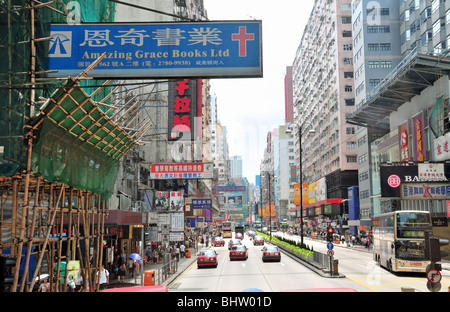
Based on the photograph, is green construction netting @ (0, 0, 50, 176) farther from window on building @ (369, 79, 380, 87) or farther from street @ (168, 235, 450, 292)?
window on building @ (369, 79, 380, 87)

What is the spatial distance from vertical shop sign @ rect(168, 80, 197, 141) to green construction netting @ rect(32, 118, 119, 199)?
30.4 metres

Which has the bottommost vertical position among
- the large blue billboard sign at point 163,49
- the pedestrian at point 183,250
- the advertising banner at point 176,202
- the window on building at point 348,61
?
the pedestrian at point 183,250

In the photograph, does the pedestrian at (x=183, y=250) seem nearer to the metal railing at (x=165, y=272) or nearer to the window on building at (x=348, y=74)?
the metal railing at (x=165, y=272)

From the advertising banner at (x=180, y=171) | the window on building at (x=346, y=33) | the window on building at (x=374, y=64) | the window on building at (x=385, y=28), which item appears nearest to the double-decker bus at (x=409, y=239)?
the advertising banner at (x=180, y=171)

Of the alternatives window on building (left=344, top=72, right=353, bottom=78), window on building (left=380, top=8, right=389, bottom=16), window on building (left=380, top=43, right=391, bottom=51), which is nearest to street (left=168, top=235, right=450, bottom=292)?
window on building (left=380, top=43, right=391, bottom=51)

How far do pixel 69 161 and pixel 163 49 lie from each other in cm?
561

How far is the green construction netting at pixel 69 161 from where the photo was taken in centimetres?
1238

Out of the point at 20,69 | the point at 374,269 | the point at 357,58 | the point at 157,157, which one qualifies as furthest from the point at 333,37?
the point at 20,69

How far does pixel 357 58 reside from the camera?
81500 millimetres

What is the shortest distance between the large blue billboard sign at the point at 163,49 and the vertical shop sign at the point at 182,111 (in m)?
37.8

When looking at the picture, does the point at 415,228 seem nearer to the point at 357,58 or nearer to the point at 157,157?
the point at 157,157

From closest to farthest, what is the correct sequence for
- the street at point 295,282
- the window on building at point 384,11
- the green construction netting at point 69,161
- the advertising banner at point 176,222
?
the green construction netting at point 69,161 → the street at point 295,282 → the advertising banner at point 176,222 → the window on building at point 384,11

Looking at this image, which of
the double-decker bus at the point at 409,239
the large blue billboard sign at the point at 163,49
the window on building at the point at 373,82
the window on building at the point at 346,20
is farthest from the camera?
the window on building at the point at 346,20
